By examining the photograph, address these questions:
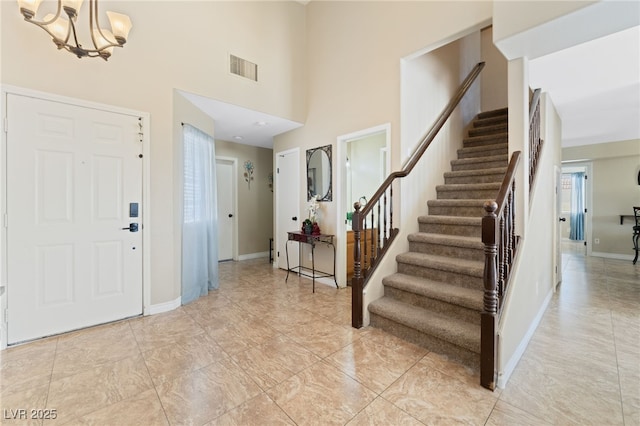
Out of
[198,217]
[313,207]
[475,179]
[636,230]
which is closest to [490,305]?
[475,179]

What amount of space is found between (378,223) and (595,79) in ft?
9.12

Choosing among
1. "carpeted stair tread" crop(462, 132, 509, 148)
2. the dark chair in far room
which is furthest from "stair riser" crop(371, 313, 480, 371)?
the dark chair in far room

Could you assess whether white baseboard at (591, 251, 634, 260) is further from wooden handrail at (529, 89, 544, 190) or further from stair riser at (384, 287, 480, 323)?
stair riser at (384, 287, 480, 323)

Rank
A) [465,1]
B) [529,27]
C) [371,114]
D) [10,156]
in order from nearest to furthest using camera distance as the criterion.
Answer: [529,27], [10,156], [465,1], [371,114]

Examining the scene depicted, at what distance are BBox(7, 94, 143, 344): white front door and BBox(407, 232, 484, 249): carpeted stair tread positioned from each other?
3.09 m

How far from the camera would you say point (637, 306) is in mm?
3314

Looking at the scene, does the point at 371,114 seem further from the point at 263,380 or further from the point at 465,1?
the point at 263,380

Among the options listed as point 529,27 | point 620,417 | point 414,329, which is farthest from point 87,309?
point 529,27

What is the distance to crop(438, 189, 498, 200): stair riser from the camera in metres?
3.21

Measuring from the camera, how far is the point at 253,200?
6.18 m

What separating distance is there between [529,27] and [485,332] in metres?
2.30

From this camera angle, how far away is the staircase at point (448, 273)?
224cm

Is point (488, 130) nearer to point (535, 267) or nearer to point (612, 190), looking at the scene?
point (535, 267)

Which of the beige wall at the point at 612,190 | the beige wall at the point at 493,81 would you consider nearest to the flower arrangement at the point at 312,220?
the beige wall at the point at 493,81
